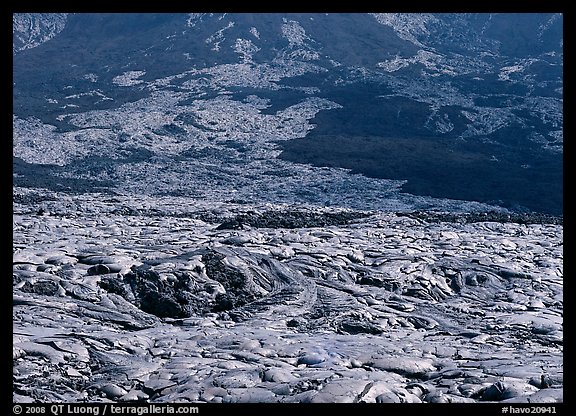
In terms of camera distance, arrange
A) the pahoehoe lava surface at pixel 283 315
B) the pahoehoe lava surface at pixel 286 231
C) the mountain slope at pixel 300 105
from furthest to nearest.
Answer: the mountain slope at pixel 300 105 → the pahoehoe lava surface at pixel 286 231 → the pahoehoe lava surface at pixel 283 315

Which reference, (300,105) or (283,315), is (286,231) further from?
(300,105)

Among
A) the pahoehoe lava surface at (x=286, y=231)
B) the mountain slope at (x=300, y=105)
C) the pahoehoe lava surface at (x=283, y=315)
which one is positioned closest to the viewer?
the pahoehoe lava surface at (x=283, y=315)

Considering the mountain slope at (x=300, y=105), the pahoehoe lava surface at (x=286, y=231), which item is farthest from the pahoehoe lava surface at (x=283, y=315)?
the mountain slope at (x=300, y=105)

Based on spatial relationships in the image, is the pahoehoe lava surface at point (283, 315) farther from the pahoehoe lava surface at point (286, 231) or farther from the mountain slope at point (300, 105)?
the mountain slope at point (300, 105)

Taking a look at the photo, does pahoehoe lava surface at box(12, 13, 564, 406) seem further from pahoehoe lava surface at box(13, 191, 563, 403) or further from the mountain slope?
the mountain slope

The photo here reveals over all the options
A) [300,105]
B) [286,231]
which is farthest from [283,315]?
[300,105]

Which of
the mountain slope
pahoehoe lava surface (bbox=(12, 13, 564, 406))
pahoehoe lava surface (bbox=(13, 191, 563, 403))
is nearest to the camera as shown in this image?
pahoehoe lava surface (bbox=(13, 191, 563, 403))

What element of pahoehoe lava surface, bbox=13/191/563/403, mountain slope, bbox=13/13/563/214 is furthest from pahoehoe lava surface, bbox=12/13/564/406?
mountain slope, bbox=13/13/563/214

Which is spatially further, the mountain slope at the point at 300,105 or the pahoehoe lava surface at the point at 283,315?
the mountain slope at the point at 300,105
